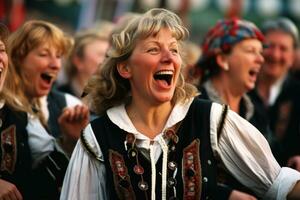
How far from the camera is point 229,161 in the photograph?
14.6 feet

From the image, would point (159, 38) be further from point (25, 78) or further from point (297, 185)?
point (25, 78)

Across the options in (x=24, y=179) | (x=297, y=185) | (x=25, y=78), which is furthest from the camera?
(x=25, y=78)

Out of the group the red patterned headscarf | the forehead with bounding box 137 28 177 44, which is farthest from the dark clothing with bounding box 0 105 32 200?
the red patterned headscarf

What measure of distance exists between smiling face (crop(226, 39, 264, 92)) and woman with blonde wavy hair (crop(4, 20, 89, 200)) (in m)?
1.20

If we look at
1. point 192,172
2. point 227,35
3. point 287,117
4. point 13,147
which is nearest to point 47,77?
point 13,147

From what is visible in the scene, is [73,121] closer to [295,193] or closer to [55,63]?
[55,63]

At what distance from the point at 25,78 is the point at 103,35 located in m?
1.98

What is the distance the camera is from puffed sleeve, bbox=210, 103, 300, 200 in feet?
14.3

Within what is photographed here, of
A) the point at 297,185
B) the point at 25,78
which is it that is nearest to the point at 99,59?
the point at 25,78

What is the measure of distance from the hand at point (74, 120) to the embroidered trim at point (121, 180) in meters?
0.78

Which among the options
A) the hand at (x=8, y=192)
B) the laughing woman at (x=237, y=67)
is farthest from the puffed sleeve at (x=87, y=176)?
the laughing woman at (x=237, y=67)

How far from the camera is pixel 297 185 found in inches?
168

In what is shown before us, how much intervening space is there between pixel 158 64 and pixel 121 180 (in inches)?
25.9

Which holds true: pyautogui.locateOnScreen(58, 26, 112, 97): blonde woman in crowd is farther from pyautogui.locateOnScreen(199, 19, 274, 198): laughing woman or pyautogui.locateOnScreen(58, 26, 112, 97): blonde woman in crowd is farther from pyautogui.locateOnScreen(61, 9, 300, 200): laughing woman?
pyautogui.locateOnScreen(61, 9, 300, 200): laughing woman
